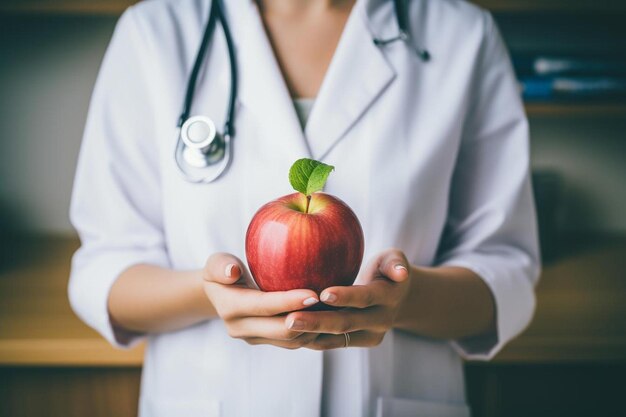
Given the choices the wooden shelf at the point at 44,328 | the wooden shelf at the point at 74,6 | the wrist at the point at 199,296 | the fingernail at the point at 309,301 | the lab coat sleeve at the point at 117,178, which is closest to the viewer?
the fingernail at the point at 309,301

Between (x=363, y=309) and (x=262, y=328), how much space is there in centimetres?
10

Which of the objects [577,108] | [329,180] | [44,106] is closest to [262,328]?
[329,180]

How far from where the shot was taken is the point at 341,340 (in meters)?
0.56

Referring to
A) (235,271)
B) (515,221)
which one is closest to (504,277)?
(515,221)

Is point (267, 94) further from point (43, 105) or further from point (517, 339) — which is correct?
point (43, 105)

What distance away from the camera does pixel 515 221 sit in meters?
Result: 0.82

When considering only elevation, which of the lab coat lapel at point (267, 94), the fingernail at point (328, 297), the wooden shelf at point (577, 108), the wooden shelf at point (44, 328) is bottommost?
the wooden shelf at point (44, 328)

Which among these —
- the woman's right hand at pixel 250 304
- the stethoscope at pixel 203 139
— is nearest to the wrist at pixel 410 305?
the woman's right hand at pixel 250 304

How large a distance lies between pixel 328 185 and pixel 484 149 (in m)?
0.26

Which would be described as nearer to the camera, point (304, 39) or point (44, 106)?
point (304, 39)

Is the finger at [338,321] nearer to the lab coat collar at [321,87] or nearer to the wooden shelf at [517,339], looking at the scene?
the lab coat collar at [321,87]

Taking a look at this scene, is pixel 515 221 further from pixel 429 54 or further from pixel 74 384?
pixel 74 384

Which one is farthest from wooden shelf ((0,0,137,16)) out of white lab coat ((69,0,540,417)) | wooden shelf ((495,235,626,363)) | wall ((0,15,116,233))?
wooden shelf ((495,235,626,363))

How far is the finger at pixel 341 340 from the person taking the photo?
0.56 meters
